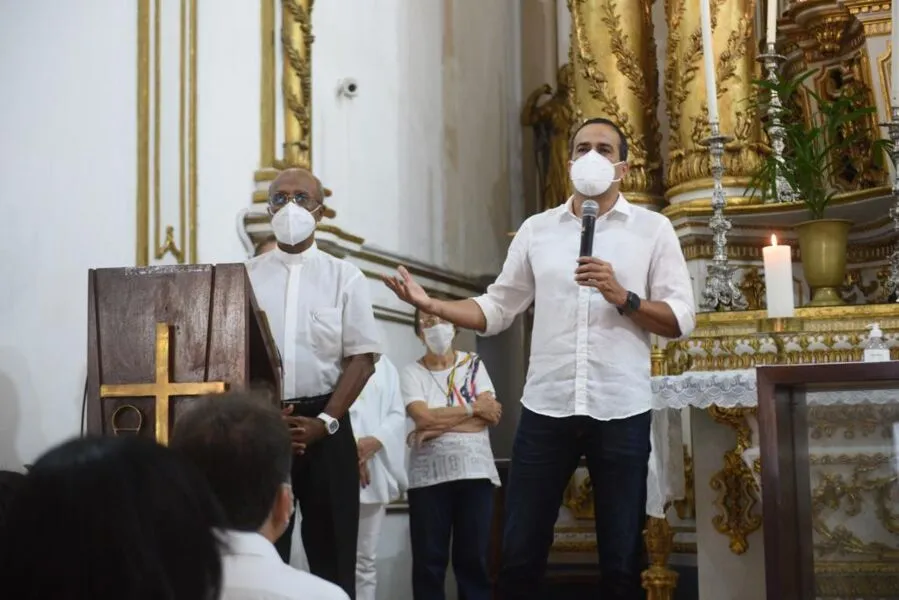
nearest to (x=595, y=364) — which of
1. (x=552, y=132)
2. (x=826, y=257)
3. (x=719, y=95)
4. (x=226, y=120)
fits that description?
(x=826, y=257)

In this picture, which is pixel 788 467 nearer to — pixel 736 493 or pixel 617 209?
pixel 617 209

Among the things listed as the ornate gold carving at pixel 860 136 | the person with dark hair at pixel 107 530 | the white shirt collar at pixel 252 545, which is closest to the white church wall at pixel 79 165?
the ornate gold carving at pixel 860 136

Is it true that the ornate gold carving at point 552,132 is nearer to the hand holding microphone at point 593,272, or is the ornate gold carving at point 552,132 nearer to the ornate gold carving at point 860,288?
the ornate gold carving at point 860,288

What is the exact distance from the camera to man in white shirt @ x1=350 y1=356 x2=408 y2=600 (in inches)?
233

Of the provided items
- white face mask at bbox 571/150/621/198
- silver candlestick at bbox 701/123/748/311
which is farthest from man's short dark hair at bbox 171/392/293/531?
silver candlestick at bbox 701/123/748/311

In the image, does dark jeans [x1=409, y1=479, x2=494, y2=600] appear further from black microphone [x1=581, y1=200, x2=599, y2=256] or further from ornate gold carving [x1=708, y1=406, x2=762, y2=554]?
black microphone [x1=581, y1=200, x2=599, y2=256]

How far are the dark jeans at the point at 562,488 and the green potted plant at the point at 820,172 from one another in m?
1.88

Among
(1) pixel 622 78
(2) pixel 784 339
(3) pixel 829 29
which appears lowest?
(2) pixel 784 339

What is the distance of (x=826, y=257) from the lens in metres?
5.56

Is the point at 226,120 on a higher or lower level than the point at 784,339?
higher

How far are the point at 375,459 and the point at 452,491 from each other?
396 mm

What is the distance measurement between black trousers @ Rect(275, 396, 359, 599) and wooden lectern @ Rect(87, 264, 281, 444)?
1.12 ft

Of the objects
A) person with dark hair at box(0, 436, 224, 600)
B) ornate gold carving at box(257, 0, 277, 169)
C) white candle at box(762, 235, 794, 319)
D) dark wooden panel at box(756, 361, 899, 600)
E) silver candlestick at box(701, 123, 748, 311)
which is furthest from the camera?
ornate gold carving at box(257, 0, 277, 169)

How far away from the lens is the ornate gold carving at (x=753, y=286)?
6.57 metres
